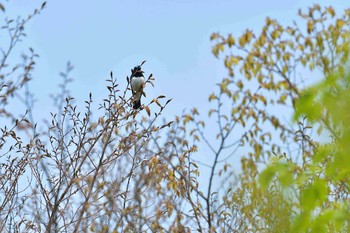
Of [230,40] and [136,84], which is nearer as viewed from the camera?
[136,84]

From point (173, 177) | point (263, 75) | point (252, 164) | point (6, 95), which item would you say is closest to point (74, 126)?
point (6, 95)

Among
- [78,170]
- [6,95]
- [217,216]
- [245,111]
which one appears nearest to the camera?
[78,170]

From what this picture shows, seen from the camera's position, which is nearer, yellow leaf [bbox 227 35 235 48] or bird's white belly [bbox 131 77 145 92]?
bird's white belly [bbox 131 77 145 92]

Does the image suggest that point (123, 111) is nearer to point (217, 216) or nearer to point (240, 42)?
point (217, 216)

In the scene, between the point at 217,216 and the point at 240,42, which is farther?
the point at 240,42

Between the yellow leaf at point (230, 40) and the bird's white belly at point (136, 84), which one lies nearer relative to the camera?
the bird's white belly at point (136, 84)

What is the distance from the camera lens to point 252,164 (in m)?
8.09

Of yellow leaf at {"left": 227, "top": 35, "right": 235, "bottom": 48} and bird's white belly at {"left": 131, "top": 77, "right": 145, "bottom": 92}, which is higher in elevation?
yellow leaf at {"left": 227, "top": 35, "right": 235, "bottom": 48}

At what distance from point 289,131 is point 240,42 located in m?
1.21

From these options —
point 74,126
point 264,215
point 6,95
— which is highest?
point 6,95

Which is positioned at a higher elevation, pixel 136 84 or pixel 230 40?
pixel 230 40

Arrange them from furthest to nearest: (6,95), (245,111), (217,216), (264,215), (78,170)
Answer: (245,111) → (217,216) → (6,95) → (78,170) → (264,215)

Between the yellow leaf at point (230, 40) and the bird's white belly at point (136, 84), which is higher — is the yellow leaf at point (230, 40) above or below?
above

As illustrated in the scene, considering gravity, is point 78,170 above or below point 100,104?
below
